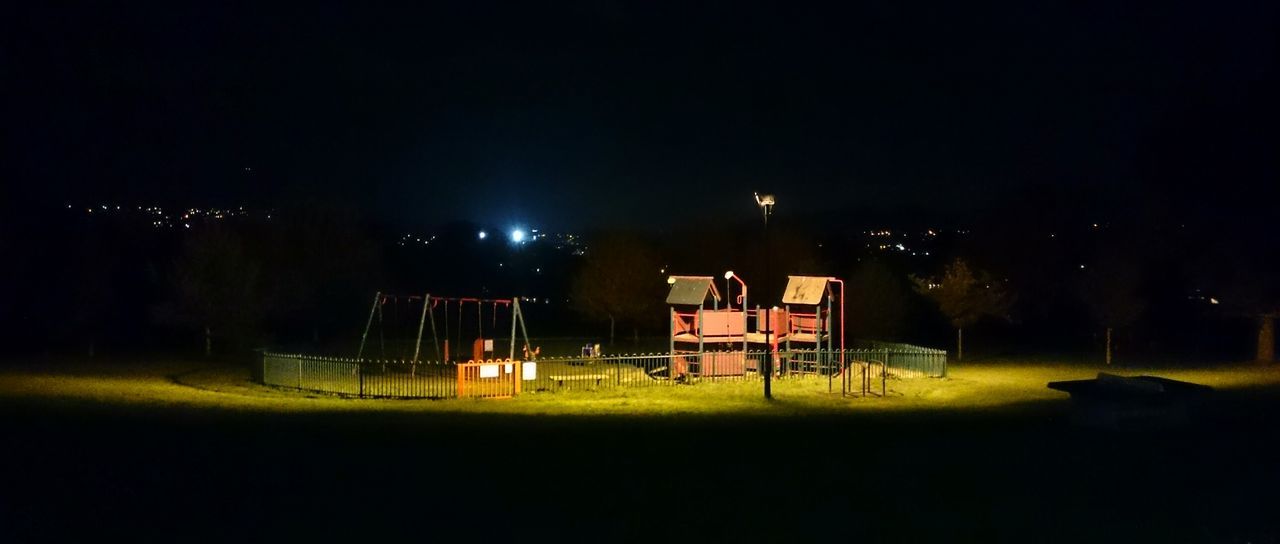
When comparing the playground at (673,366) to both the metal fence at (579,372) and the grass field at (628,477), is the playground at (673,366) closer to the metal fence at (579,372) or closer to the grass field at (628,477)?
the metal fence at (579,372)

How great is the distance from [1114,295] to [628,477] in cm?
3160

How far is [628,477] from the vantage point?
12.4 m

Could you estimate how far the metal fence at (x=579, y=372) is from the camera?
2709 cm

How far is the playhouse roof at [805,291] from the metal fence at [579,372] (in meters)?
1.64

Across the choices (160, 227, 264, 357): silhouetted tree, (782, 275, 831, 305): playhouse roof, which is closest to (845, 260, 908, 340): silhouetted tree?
(782, 275, 831, 305): playhouse roof

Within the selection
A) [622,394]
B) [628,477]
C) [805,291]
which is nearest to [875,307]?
[805,291]

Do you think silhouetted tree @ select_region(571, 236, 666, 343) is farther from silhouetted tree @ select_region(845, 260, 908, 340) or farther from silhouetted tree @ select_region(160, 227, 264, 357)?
silhouetted tree @ select_region(160, 227, 264, 357)

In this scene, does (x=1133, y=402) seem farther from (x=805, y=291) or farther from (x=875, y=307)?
(x=875, y=307)

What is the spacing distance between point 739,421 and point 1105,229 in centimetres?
4625

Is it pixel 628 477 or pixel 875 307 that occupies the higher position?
pixel 875 307

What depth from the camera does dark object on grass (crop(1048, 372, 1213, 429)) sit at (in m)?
16.7

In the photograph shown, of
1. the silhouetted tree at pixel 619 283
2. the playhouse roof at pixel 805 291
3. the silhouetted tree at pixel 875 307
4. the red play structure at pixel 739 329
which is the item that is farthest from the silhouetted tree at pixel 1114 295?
the silhouetted tree at pixel 619 283

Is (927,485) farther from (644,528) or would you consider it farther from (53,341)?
(53,341)

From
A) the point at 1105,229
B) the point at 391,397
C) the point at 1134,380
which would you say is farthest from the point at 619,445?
the point at 1105,229
